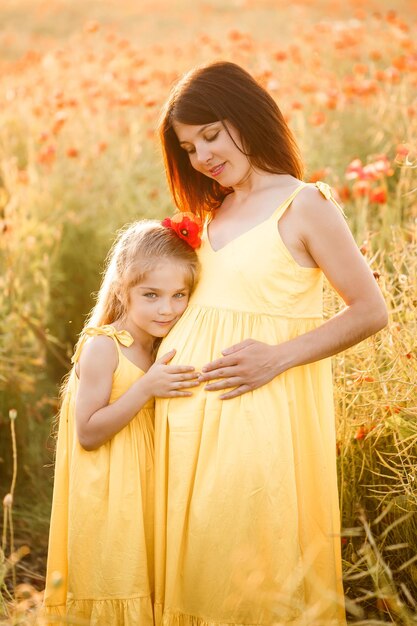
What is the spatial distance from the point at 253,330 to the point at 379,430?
27.7 inches

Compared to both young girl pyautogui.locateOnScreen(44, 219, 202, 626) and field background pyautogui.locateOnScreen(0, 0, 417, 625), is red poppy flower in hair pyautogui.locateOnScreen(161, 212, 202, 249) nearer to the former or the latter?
young girl pyautogui.locateOnScreen(44, 219, 202, 626)

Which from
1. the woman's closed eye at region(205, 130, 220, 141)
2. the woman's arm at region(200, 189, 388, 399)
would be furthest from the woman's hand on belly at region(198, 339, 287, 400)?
the woman's closed eye at region(205, 130, 220, 141)

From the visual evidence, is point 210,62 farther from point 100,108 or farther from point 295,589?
point 100,108

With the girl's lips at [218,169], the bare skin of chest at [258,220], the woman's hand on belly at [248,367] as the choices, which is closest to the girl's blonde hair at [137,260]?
the bare skin of chest at [258,220]

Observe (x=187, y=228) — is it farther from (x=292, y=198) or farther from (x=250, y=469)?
(x=250, y=469)

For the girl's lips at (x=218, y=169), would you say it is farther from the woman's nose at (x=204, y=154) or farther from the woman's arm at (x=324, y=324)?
the woman's arm at (x=324, y=324)

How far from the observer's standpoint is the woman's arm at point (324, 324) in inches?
87.4

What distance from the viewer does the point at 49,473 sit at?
3.88 meters

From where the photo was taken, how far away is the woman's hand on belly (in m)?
2.22

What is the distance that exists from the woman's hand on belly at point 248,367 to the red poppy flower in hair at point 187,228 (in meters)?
0.42

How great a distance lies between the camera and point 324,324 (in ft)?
7.40

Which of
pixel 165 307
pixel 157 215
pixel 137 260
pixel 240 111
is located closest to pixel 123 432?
pixel 165 307

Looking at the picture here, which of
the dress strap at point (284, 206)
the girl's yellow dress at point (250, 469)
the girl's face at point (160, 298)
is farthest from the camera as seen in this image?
the girl's face at point (160, 298)

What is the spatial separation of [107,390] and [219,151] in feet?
2.73
